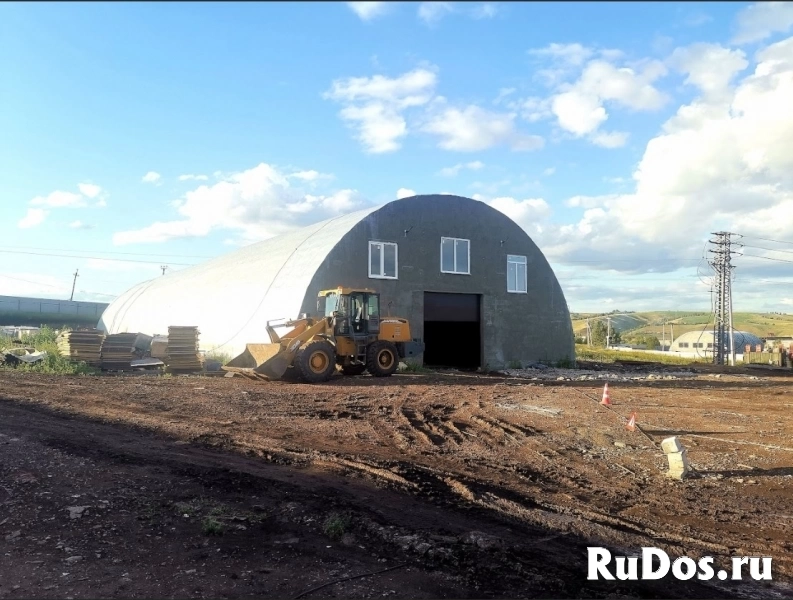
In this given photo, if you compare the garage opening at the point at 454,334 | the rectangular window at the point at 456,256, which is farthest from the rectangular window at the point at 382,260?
the garage opening at the point at 454,334

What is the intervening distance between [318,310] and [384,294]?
4.24m

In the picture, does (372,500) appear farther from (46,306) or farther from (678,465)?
(46,306)

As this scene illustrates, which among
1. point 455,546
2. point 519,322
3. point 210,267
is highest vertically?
point 210,267

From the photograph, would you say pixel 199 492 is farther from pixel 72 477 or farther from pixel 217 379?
pixel 217 379

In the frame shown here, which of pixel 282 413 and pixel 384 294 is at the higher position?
pixel 384 294

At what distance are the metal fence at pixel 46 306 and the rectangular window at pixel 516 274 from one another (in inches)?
2255

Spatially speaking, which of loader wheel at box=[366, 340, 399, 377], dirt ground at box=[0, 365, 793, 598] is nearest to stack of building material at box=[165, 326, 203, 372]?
loader wheel at box=[366, 340, 399, 377]

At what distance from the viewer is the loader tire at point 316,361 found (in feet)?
57.9

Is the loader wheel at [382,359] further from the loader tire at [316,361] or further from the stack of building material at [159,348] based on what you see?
the stack of building material at [159,348]

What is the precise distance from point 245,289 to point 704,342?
58.4 m

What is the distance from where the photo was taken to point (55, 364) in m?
21.0

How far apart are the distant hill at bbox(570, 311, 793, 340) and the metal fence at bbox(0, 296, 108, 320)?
5520 cm

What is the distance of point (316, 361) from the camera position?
18.0 meters

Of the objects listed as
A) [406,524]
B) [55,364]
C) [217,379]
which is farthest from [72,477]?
[55,364]
